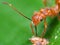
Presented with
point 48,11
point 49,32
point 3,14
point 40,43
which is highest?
point 48,11

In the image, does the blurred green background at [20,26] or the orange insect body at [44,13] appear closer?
the blurred green background at [20,26]

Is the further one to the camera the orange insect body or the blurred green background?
the orange insect body

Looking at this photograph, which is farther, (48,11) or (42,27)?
(48,11)

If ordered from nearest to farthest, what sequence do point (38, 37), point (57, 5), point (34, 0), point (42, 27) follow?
point (38, 37) < point (42, 27) < point (34, 0) < point (57, 5)

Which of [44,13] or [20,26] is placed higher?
[44,13]

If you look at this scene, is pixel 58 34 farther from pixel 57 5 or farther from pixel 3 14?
pixel 57 5

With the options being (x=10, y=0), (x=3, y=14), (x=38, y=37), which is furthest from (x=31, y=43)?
(x=10, y=0)

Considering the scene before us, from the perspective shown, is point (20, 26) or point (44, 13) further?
point (44, 13)

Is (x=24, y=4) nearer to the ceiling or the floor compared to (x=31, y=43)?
nearer to the ceiling
